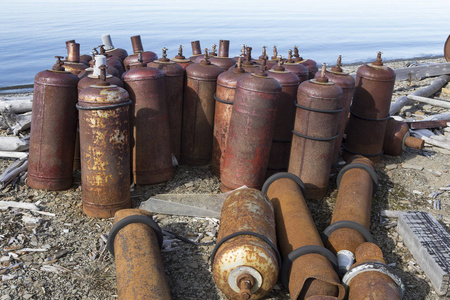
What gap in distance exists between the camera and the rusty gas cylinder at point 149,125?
566 cm

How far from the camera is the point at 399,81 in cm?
1345

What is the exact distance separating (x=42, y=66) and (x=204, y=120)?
12585mm

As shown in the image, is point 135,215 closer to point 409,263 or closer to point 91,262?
point 91,262

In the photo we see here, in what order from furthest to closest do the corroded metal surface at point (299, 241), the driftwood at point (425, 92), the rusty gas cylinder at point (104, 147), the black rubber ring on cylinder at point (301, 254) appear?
the driftwood at point (425, 92) → the rusty gas cylinder at point (104, 147) → the black rubber ring on cylinder at point (301, 254) → the corroded metal surface at point (299, 241)

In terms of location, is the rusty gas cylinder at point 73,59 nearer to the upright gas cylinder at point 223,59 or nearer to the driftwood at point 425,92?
the upright gas cylinder at point 223,59

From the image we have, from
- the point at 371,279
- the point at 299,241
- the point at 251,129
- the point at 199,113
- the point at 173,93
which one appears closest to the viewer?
the point at 371,279

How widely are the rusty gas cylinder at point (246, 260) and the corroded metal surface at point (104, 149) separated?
1.76 m

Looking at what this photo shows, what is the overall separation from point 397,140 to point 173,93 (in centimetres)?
404

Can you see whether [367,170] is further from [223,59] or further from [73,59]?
[73,59]

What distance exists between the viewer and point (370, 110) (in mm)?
6938

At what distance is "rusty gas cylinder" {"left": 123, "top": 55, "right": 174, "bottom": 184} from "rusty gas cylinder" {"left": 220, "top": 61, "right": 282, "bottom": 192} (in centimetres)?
97

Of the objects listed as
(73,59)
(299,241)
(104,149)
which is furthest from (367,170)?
(73,59)

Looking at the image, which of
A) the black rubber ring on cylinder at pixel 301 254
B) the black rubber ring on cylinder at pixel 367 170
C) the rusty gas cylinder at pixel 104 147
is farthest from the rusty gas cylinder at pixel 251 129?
the black rubber ring on cylinder at pixel 301 254

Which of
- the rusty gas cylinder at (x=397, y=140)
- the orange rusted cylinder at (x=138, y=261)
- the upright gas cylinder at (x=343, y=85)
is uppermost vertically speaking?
the upright gas cylinder at (x=343, y=85)
